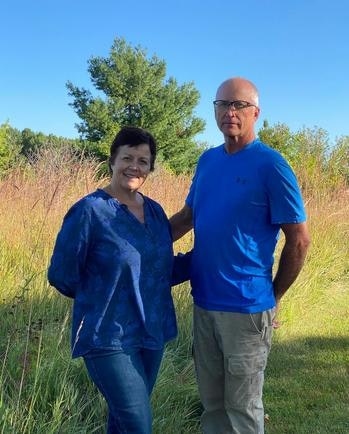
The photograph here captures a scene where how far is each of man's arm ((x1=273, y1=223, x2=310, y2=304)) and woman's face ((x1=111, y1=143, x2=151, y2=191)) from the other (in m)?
0.80

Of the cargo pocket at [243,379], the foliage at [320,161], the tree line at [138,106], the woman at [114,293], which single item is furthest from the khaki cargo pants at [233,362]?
the tree line at [138,106]

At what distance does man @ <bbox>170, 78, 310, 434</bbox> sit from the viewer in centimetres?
248

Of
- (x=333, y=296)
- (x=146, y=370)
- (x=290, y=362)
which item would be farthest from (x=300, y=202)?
(x=333, y=296)

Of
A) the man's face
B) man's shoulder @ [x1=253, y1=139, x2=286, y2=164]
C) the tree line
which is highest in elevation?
the tree line

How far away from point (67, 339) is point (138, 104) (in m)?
34.4

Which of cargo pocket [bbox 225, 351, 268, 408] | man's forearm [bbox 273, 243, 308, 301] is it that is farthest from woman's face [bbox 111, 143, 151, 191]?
cargo pocket [bbox 225, 351, 268, 408]

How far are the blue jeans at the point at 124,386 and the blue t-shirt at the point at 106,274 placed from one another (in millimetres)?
55

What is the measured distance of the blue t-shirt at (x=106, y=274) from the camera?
2.16 m

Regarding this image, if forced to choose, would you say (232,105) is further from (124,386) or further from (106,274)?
(124,386)

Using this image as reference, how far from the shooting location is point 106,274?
85.9 inches

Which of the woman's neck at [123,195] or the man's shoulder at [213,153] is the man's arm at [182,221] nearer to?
the man's shoulder at [213,153]

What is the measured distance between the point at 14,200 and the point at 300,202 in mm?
4331

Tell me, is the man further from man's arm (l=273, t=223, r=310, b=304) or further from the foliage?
the foliage

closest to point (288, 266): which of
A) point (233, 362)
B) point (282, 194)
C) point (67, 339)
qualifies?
point (282, 194)
